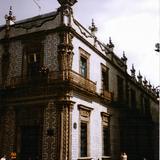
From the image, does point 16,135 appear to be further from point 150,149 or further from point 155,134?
point 155,134

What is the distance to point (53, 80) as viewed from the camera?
17891 millimetres

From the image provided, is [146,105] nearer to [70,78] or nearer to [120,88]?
[120,88]

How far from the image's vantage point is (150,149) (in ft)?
91.9

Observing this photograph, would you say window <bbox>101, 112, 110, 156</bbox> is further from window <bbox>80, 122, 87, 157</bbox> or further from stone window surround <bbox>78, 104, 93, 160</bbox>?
window <bbox>80, 122, 87, 157</bbox>

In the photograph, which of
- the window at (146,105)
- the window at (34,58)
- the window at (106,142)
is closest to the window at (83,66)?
the window at (34,58)

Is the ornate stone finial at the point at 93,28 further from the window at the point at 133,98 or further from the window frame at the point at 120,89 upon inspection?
the window at the point at 133,98

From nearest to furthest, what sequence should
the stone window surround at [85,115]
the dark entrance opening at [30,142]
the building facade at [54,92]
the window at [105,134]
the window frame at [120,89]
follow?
the building facade at [54,92] → the dark entrance opening at [30,142] → the stone window surround at [85,115] → the window at [105,134] → the window frame at [120,89]

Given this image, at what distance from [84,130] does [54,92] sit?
340 centimetres

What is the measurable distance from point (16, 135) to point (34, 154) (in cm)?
163

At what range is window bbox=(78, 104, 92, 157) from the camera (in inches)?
748

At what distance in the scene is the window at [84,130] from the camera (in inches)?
748

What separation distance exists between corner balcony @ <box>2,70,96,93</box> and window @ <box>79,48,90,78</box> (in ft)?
3.47

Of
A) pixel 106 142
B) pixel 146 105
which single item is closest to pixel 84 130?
pixel 106 142

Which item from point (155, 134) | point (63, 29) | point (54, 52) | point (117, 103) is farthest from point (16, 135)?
point (155, 134)
